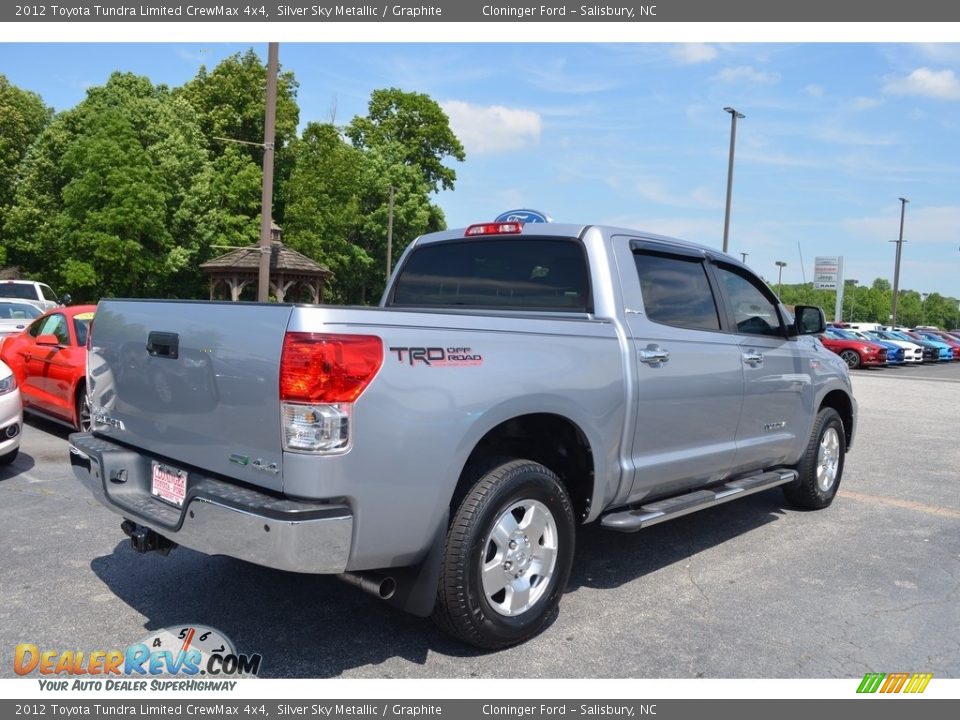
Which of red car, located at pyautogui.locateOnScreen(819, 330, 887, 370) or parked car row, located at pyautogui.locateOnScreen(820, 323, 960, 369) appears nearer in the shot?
red car, located at pyautogui.locateOnScreen(819, 330, 887, 370)

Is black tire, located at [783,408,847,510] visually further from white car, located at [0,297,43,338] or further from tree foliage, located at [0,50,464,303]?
tree foliage, located at [0,50,464,303]

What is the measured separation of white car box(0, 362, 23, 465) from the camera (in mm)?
6559

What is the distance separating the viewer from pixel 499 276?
476cm

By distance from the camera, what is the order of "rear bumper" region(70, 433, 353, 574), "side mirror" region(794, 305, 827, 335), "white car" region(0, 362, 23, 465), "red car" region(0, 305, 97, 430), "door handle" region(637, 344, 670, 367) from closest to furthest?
"rear bumper" region(70, 433, 353, 574) → "door handle" region(637, 344, 670, 367) → "side mirror" region(794, 305, 827, 335) → "white car" region(0, 362, 23, 465) → "red car" region(0, 305, 97, 430)

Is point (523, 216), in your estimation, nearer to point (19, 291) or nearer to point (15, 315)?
point (15, 315)

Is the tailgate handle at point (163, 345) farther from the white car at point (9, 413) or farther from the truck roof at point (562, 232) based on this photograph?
the white car at point (9, 413)

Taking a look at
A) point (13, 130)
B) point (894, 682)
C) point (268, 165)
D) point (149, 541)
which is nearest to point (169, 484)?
point (149, 541)

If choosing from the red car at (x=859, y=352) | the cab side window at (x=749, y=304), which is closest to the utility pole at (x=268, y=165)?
the cab side window at (x=749, y=304)

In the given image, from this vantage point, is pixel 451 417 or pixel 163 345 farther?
pixel 163 345

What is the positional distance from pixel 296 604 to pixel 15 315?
1252 cm

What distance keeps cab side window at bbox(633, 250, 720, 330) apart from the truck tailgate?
7.65 feet

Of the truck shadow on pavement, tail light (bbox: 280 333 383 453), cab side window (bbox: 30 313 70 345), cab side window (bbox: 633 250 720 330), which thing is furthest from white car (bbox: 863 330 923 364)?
tail light (bbox: 280 333 383 453)
